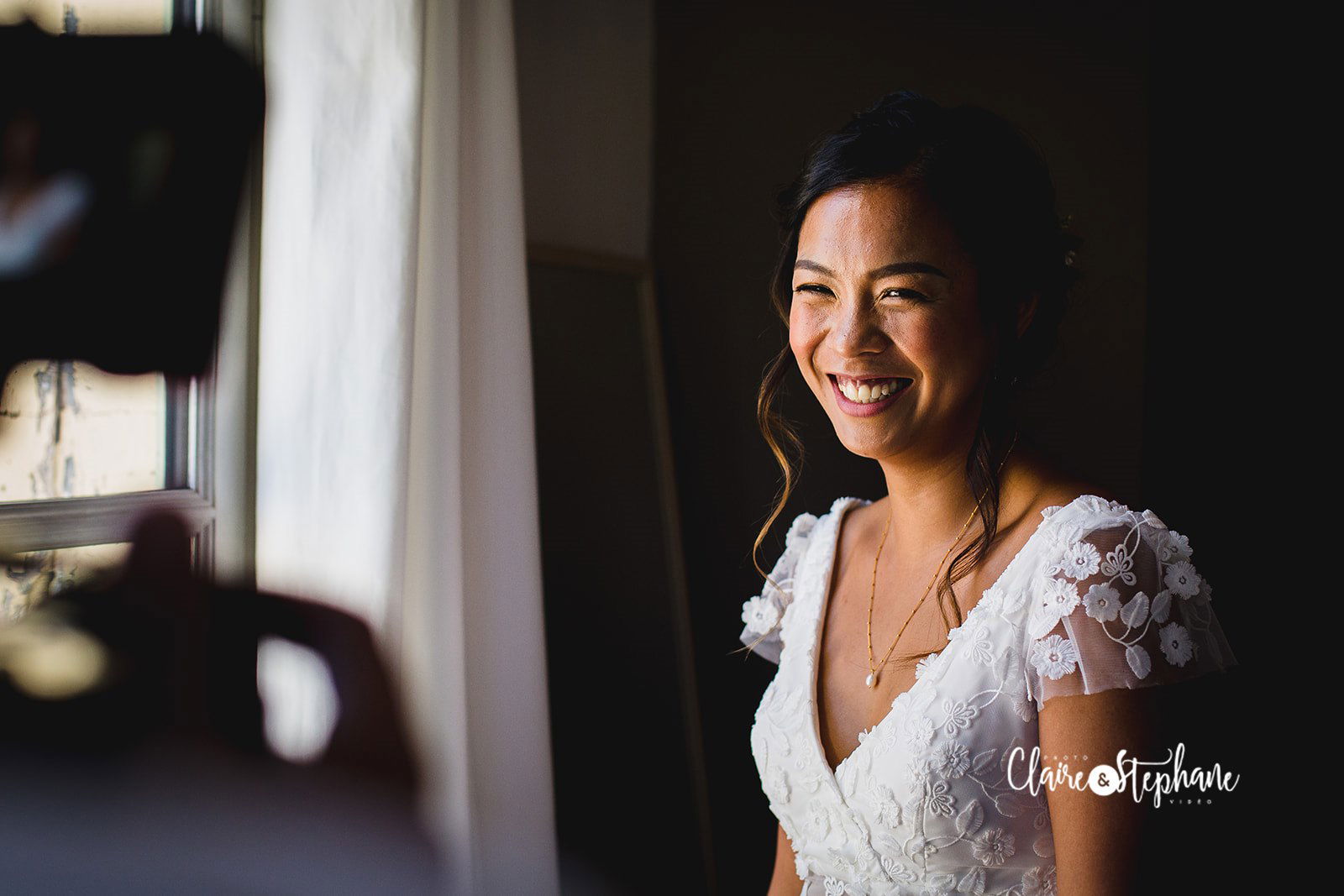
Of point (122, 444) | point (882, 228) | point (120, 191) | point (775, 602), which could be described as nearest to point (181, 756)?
point (122, 444)

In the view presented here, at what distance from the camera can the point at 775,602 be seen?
1.41 metres

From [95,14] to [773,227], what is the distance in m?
1.26

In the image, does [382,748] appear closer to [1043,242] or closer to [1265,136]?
[1043,242]

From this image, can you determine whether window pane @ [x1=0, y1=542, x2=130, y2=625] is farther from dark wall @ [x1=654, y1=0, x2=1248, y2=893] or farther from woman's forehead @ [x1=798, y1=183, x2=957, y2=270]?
dark wall @ [x1=654, y1=0, x2=1248, y2=893]

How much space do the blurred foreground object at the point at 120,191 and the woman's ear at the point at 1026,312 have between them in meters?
0.94

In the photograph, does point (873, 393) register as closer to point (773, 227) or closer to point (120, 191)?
point (120, 191)

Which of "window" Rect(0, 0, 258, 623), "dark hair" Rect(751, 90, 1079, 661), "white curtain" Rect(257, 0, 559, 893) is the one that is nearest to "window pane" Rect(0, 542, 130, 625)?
"window" Rect(0, 0, 258, 623)

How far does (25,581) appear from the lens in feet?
3.41

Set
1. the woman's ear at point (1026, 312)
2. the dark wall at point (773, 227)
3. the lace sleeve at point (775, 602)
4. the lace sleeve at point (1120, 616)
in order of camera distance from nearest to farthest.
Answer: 1. the lace sleeve at point (1120, 616)
2. the woman's ear at point (1026, 312)
3. the lace sleeve at point (775, 602)
4. the dark wall at point (773, 227)

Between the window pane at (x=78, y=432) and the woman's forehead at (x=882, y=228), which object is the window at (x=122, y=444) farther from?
the woman's forehead at (x=882, y=228)

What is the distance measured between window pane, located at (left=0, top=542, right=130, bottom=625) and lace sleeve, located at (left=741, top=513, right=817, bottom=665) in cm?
84

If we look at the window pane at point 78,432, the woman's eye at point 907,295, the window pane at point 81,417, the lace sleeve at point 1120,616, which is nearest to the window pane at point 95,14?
the window pane at point 81,417

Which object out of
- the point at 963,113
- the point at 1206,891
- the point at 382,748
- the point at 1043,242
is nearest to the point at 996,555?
the point at 1043,242

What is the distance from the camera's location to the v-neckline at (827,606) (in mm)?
1022
